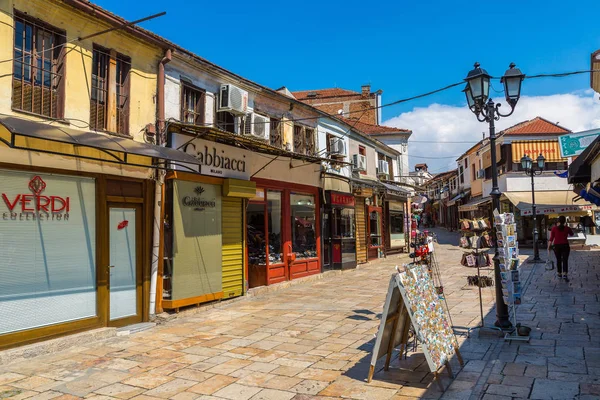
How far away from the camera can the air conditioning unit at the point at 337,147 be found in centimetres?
1547

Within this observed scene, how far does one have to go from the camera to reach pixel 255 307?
9.78 meters

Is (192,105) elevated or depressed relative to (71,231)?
elevated

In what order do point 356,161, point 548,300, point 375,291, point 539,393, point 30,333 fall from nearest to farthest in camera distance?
point 539,393 → point 30,333 → point 548,300 → point 375,291 → point 356,161

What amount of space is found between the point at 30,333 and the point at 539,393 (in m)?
6.58

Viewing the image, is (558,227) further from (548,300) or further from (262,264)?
(262,264)

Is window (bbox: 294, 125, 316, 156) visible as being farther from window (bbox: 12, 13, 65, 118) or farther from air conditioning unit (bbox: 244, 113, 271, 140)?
window (bbox: 12, 13, 65, 118)

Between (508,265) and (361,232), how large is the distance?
39.0 ft

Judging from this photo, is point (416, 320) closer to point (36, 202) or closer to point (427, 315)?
point (427, 315)

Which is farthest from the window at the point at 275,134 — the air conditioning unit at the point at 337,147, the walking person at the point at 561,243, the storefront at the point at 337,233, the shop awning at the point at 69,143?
the walking person at the point at 561,243

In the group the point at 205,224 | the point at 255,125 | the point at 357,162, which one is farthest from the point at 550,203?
the point at 205,224

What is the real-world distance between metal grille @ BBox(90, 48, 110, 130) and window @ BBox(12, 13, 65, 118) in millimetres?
621

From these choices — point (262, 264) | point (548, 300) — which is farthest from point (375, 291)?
point (548, 300)

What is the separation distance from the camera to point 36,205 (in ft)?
21.5

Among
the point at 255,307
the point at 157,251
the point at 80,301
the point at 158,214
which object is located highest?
the point at 158,214
